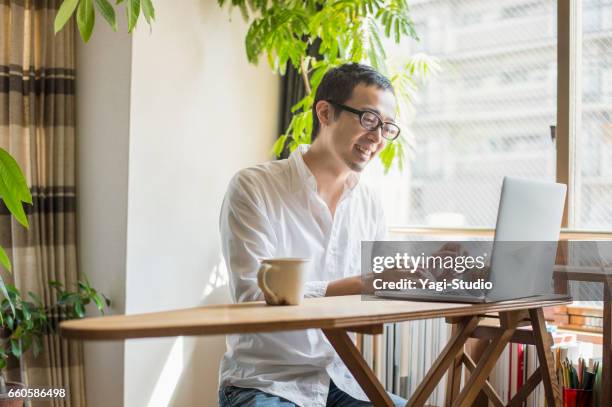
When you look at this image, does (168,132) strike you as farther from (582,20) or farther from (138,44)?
(582,20)

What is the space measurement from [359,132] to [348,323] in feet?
2.89

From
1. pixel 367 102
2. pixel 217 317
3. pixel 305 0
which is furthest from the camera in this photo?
pixel 305 0

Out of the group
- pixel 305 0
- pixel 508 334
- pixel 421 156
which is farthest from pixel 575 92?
pixel 508 334

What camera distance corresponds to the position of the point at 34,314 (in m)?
2.45

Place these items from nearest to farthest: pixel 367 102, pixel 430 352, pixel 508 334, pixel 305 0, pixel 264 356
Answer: pixel 508 334, pixel 264 356, pixel 367 102, pixel 430 352, pixel 305 0

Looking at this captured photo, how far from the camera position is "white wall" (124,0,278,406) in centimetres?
255

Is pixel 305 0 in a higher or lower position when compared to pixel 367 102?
higher

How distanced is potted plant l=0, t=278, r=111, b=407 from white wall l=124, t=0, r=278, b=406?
0.18 m

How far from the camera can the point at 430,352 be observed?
2.41 meters

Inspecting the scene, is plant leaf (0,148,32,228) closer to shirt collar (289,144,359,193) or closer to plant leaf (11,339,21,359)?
shirt collar (289,144,359,193)

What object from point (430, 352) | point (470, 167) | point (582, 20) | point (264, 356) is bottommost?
point (430, 352)

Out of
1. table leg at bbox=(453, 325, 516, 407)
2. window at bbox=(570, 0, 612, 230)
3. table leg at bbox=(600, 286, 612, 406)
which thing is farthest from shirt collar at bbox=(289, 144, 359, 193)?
window at bbox=(570, 0, 612, 230)

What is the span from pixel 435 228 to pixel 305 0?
113 centimetres

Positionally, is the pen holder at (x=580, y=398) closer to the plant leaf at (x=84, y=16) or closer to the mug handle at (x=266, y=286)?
the mug handle at (x=266, y=286)
